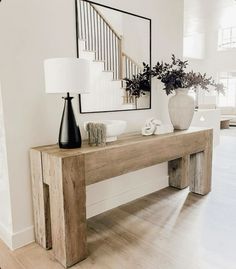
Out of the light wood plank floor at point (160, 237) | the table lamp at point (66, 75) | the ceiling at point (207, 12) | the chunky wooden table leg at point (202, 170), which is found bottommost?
the light wood plank floor at point (160, 237)

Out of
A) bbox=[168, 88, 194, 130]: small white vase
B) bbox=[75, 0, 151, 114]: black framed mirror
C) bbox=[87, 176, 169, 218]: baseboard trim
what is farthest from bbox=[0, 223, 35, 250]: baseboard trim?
bbox=[168, 88, 194, 130]: small white vase

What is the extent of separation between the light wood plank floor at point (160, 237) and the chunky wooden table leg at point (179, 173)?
223 millimetres

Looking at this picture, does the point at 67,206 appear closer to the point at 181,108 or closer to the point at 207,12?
the point at 181,108

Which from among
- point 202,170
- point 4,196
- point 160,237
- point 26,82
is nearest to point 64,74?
point 26,82

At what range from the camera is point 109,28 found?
2.38 meters

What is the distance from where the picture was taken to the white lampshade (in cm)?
166

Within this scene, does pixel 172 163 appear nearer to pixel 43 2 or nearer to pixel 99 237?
pixel 99 237

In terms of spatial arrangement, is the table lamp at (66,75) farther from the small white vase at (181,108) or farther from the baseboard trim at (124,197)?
the small white vase at (181,108)

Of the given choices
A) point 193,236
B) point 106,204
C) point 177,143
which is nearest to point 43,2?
point 177,143

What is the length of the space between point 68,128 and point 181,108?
1.45 meters

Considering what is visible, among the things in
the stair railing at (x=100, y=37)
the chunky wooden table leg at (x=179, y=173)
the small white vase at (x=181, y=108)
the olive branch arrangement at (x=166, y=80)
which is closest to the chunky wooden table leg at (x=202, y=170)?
the chunky wooden table leg at (x=179, y=173)

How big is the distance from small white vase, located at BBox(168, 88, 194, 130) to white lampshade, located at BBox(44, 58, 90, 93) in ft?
4.57

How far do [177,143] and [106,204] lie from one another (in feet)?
3.17

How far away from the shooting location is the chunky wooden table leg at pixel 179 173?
3.05 meters
